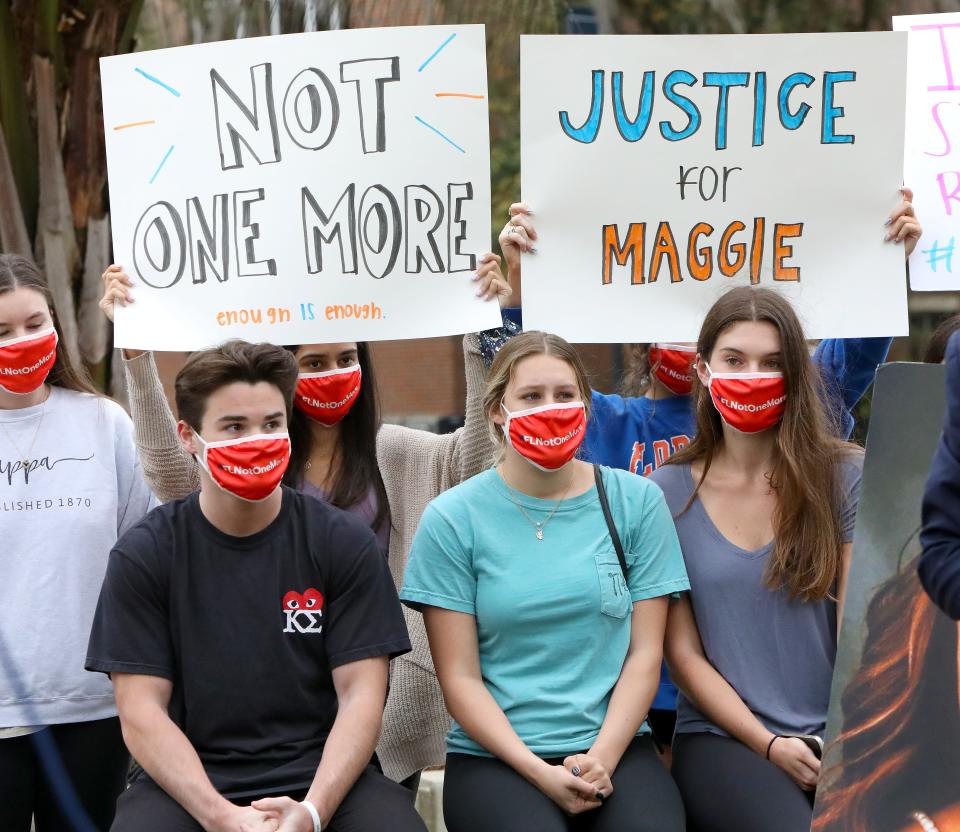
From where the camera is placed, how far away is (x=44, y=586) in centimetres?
399

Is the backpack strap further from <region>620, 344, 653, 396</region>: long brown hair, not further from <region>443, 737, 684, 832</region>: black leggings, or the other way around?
<region>620, 344, 653, 396</region>: long brown hair

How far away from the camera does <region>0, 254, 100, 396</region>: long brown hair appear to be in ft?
13.4

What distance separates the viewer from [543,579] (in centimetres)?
384

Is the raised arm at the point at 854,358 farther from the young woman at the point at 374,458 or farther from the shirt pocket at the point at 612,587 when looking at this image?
the young woman at the point at 374,458

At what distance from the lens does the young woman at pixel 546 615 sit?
370cm

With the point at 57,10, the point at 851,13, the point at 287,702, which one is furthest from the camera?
the point at 851,13

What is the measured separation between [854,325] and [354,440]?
63.5 inches

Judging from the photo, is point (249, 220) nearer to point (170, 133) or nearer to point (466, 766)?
point (170, 133)

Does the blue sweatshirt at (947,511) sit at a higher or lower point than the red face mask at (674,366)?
lower

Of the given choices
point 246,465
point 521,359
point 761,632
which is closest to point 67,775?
point 246,465

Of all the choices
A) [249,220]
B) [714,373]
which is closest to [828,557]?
[714,373]

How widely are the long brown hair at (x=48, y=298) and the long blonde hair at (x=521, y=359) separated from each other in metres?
1.27

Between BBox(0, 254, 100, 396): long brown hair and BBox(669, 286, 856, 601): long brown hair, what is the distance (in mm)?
1926

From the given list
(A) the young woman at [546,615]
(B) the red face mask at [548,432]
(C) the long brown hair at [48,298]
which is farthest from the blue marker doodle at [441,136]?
(C) the long brown hair at [48,298]
